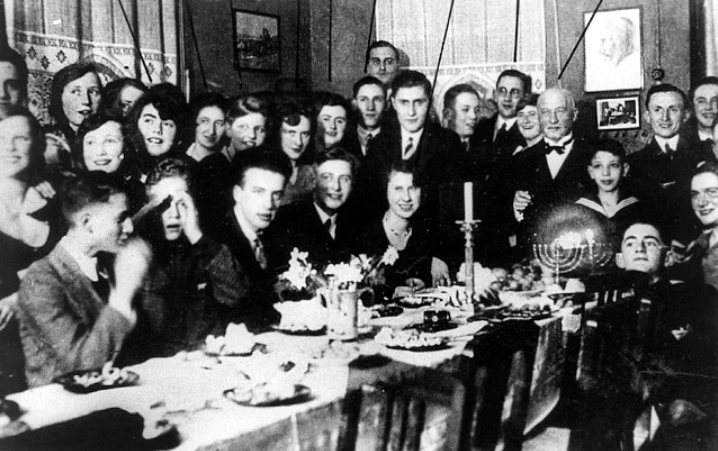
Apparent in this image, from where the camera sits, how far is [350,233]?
9.30 ft

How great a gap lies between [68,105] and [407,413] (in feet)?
5.22

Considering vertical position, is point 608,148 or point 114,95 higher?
point 114,95

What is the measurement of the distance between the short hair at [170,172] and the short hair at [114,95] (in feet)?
0.79

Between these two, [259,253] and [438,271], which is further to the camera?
[438,271]

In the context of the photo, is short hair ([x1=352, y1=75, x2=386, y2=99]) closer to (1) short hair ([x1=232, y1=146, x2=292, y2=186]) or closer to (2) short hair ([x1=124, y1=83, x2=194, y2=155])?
(1) short hair ([x1=232, y1=146, x2=292, y2=186])

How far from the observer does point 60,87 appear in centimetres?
234

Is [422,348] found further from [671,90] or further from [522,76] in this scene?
[671,90]

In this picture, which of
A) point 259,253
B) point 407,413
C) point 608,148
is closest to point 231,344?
point 259,253

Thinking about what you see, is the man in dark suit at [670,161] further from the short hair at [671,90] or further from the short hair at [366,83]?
the short hair at [366,83]

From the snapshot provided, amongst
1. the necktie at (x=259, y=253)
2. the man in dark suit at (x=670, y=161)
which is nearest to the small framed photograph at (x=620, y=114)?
the man in dark suit at (x=670, y=161)

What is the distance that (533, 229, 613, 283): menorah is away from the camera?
8.86 feet

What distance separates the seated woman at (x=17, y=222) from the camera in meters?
2.22

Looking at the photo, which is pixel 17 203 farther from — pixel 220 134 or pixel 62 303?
pixel 220 134

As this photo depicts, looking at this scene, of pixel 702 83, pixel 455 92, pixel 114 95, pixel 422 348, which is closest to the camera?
pixel 422 348
